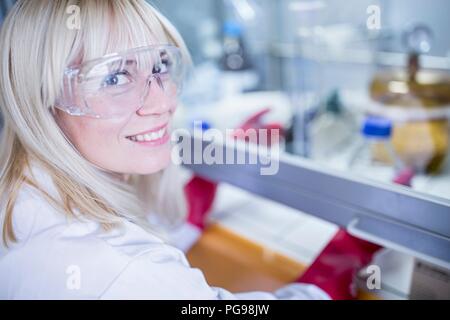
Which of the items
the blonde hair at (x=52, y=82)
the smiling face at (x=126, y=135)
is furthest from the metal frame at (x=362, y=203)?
the blonde hair at (x=52, y=82)

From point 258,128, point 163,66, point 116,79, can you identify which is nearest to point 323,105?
point 258,128

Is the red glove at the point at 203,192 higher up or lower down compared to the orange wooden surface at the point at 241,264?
higher up

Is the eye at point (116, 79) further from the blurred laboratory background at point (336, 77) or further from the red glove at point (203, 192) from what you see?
the red glove at point (203, 192)

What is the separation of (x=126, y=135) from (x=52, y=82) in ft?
0.49

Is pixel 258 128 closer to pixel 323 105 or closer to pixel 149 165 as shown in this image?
pixel 323 105

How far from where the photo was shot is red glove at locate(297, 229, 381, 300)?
81cm

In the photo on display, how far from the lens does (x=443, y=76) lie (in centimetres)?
109

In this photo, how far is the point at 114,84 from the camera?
63 cm

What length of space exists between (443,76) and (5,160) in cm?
113

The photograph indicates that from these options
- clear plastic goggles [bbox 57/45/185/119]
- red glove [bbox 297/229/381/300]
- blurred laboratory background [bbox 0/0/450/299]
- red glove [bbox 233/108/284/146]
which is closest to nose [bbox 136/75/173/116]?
clear plastic goggles [bbox 57/45/185/119]

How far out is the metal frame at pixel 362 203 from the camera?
0.66 m
